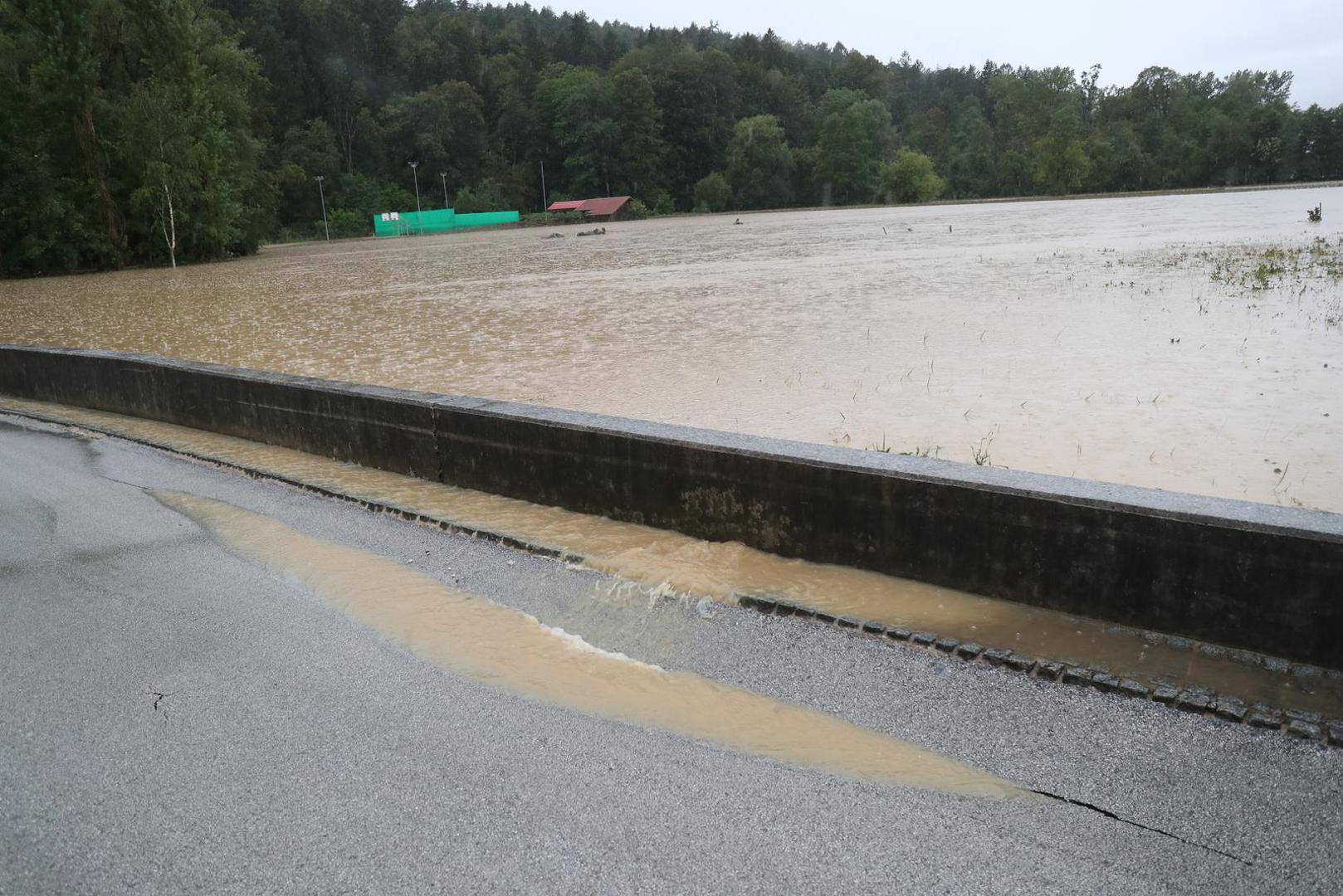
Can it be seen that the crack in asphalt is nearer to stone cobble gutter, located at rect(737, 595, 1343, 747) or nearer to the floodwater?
stone cobble gutter, located at rect(737, 595, 1343, 747)

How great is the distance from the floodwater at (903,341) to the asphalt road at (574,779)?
14.1 feet

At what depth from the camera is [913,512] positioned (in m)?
4.99

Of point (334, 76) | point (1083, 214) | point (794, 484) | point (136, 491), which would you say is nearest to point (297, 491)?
point (136, 491)

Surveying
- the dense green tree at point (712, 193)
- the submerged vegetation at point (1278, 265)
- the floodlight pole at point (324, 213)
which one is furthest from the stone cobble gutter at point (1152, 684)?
the dense green tree at point (712, 193)

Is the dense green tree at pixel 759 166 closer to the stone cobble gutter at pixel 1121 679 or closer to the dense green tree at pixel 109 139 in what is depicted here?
the dense green tree at pixel 109 139

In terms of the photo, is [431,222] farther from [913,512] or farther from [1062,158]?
[913,512]

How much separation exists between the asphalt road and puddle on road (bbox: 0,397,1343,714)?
0.95 ft

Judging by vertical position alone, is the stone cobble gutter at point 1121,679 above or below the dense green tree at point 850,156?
below

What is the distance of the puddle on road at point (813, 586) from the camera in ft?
13.0

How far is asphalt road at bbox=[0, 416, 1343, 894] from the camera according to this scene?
2.93 meters

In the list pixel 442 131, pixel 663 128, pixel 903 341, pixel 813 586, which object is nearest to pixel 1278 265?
pixel 903 341

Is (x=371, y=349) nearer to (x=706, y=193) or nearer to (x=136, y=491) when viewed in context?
(x=136, y=491)

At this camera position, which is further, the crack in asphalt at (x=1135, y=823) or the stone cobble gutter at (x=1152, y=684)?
the stone cobble gutter at (x=1152, y=684)

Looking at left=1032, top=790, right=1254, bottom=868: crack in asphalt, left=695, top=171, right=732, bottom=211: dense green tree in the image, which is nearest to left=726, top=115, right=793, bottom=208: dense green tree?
left=695, top=171, right=732, bottom=211: dense green tree
